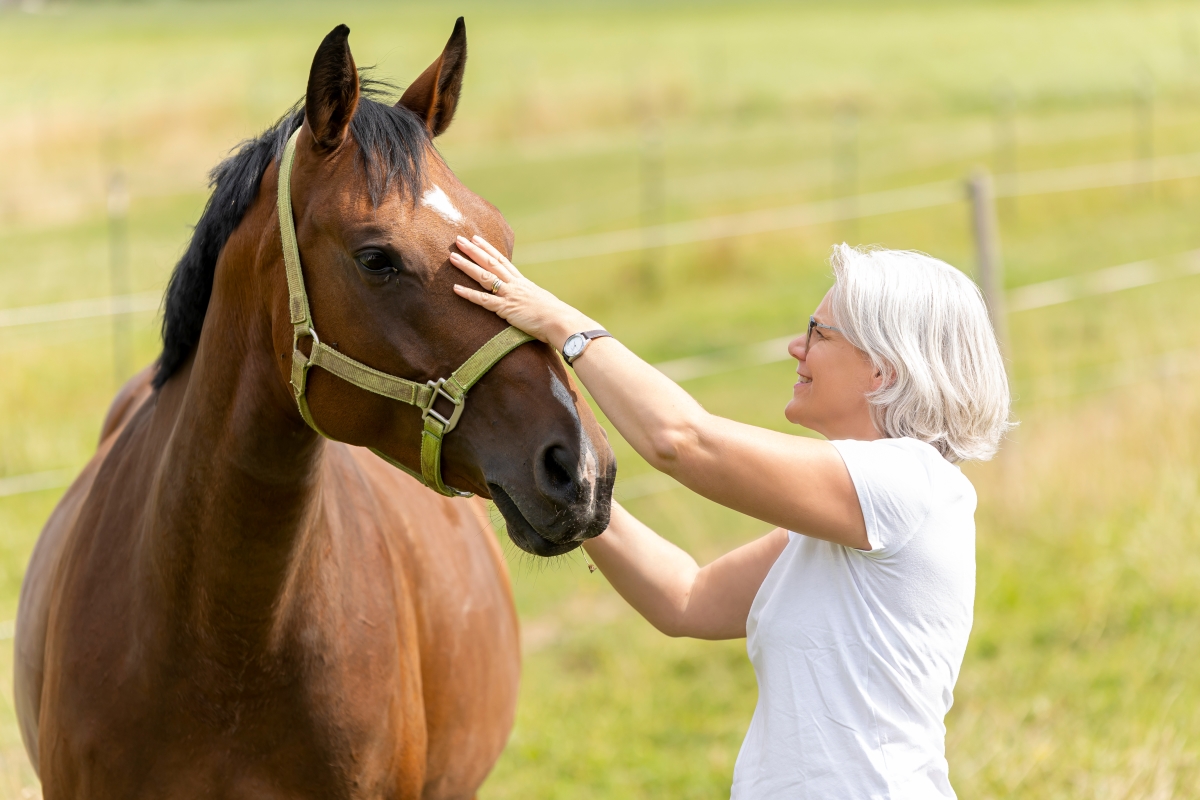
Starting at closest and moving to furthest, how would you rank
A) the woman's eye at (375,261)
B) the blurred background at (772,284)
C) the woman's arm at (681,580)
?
1. the woman's eye at (375,261)
2. the woman's arm at (681,580)
3. the blurred background at (772,284)

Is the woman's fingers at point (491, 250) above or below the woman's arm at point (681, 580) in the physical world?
above

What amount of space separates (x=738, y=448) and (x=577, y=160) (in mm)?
17011

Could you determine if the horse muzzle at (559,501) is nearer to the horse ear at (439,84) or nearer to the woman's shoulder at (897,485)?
the woman's shoulder at (897,485)

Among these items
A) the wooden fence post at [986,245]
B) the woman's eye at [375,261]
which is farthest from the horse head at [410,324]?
the wooden fence post at [986,245]

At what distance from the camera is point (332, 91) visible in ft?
5.71

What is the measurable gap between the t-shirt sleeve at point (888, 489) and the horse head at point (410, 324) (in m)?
0.38

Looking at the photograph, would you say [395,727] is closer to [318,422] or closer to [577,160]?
[318,422]

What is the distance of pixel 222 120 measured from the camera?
1925cm

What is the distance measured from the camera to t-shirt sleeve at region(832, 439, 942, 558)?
5.47 feet

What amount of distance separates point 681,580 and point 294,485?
0.74 m

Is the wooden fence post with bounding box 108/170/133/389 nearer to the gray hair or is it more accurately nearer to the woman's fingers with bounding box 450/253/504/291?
the woman's fingers with bounding box 450/253/504/291

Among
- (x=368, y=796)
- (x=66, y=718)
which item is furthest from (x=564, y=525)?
(x=66, y=718)

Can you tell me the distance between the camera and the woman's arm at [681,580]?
2.07m

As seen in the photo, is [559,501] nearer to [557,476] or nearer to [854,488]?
[557,476]
